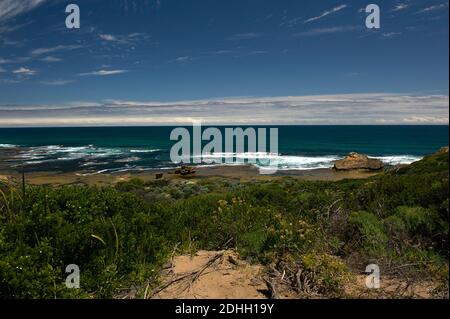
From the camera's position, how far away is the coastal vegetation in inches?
198

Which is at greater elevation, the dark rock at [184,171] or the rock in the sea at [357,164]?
the rock in the sea at [357,164]

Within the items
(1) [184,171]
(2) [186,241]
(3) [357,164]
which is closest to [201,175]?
(1) [184,171]

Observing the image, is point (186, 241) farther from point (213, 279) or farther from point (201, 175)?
point (201, 175)

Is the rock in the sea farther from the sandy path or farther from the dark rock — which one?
the sandy path

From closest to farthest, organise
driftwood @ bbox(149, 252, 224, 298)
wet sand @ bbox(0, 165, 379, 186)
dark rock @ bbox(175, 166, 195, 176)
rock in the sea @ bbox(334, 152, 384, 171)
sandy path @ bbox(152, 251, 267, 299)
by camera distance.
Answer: sandy path @ bbox(152, 251, 267, 299) < driftwood @ bbox(149, 252, 224, 298) < wet sand @ bbox(0, 165, 379, 186) < dark rock @ bbox(175, 166, 195, 176) < rock in the sea @ bbox(334, 152, 384, 171)

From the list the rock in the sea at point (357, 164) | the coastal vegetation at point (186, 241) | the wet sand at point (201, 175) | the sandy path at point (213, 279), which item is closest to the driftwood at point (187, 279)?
the sandy path at point (213, 279)

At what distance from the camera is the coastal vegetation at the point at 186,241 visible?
16.5 feet

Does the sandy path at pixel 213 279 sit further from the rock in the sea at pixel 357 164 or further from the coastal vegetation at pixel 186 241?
the rock in the sea at pixel 357 164

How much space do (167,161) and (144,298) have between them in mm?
52545

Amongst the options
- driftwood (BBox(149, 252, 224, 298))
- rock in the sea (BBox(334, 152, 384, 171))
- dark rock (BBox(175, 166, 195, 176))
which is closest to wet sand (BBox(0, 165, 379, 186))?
dark rock (BBox(175, 166, 195, 176))

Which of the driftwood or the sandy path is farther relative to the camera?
the driftwood

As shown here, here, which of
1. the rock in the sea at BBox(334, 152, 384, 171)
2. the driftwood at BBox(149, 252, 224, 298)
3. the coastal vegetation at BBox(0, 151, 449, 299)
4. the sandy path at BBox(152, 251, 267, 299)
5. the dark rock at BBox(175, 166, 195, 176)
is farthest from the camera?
the rock in the sea at BBox(334, 152, 384, 171)

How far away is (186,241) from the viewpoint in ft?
23.9
